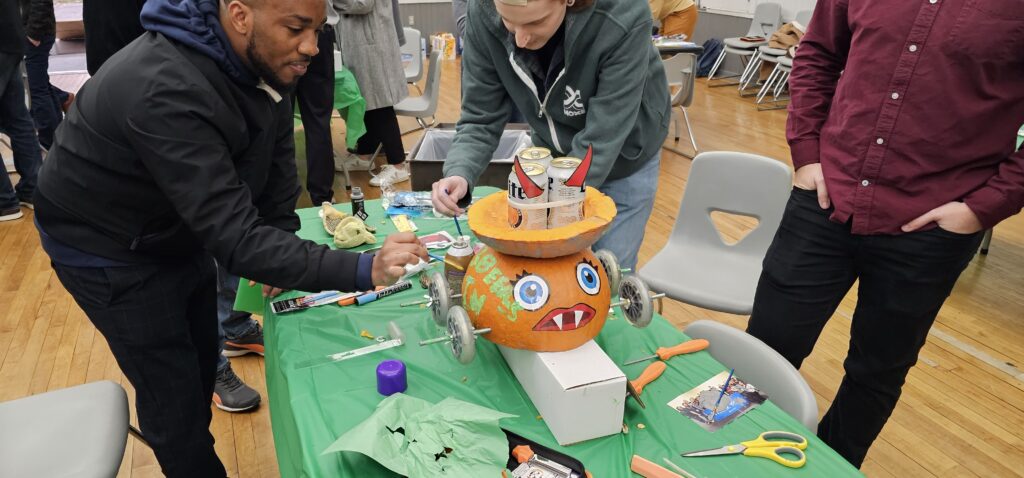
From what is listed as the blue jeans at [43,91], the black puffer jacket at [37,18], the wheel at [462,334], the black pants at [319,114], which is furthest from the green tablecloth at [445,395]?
the blue jeans at [43,91]

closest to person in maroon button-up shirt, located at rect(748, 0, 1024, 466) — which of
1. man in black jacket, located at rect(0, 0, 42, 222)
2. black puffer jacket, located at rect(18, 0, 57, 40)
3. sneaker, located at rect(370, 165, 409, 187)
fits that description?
sneaker, located at rect(370, 165, 409, 187)

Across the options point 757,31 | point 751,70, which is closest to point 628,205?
point 751,70

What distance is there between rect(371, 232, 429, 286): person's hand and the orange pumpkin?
125 mm

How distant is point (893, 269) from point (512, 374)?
0.85m

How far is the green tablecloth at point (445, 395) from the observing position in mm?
1014

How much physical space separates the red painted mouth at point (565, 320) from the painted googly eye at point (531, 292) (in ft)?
0.09

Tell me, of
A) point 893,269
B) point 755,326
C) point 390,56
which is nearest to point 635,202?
point 755,326

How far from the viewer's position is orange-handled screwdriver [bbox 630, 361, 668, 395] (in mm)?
1175

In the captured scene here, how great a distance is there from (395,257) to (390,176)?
293 centimetres

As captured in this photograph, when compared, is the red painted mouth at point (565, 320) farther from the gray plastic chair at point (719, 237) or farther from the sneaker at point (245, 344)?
the sneaker at point (245, 344)

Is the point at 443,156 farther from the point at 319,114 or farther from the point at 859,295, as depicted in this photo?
the point at 859,295

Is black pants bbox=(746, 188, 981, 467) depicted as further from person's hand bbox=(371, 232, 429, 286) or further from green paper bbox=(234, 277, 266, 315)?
green paper bbox=(234, 277, 266, 315)

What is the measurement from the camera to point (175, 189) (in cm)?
103

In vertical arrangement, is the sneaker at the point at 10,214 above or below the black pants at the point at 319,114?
below
